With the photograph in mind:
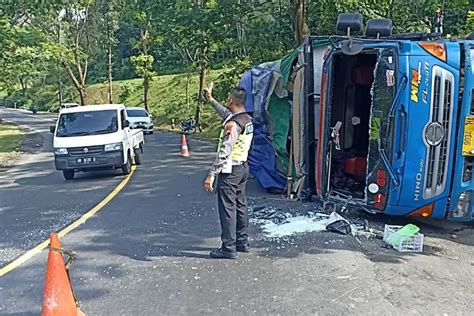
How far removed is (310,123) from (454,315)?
15.1 feet

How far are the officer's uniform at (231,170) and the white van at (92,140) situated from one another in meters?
8.00

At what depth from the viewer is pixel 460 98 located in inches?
275

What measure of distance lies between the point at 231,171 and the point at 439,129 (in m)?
2.60

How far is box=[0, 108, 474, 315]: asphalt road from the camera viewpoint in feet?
16.9

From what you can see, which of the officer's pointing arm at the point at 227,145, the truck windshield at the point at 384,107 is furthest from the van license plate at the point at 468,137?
the officer's pointing arm at the point at 227,145

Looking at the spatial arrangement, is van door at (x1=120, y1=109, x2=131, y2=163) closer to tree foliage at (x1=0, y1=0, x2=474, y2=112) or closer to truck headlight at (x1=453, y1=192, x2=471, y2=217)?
tree foliage at (x1=0, y1=0, x2=474, y2=112)

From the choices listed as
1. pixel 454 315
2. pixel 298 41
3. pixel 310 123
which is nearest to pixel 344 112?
pixel 310 123

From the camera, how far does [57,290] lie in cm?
466

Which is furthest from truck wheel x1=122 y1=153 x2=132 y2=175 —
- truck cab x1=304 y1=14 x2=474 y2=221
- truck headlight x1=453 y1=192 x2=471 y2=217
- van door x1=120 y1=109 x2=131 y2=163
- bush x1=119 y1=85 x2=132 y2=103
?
bush x1=119 y1=85 x2=132 y2=103

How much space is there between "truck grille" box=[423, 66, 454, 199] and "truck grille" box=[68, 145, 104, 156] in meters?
8.84

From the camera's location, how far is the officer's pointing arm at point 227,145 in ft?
21.1

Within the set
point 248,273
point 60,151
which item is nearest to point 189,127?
→ point 60,151

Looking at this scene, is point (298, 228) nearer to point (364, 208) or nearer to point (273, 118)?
point (364, 208)

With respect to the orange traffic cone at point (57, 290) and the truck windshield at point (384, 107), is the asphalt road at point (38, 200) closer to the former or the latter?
the orange traffic cone at point (57, 290)
